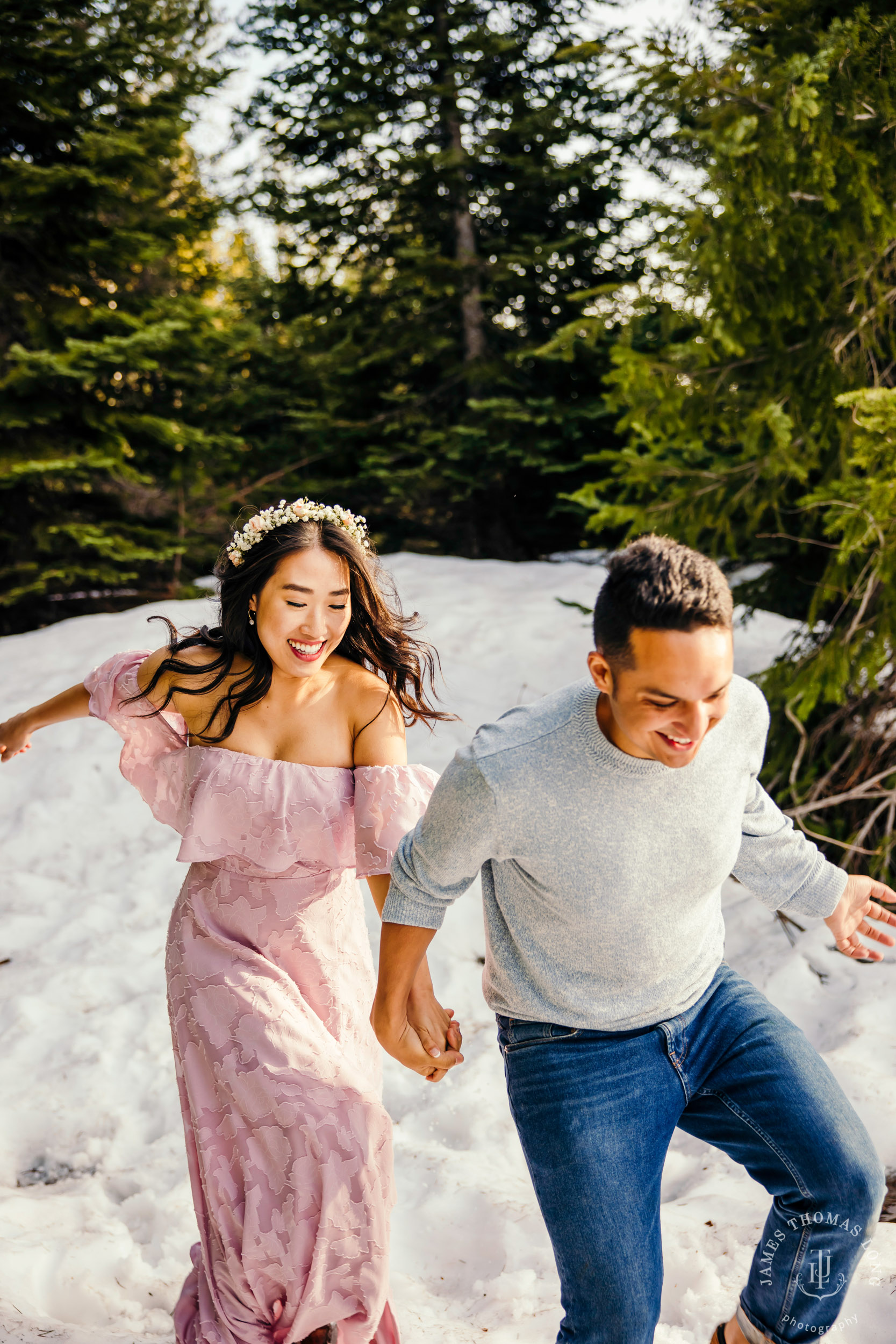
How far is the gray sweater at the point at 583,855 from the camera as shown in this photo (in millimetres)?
1822

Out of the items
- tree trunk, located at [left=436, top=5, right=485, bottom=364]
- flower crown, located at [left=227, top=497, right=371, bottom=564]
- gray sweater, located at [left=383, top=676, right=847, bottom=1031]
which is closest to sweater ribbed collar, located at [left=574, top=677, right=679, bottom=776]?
gray sweater, located at [left=383, top=676, right=847, bottom=1031]

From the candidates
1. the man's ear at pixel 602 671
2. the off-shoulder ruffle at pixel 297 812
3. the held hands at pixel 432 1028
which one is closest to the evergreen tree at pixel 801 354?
the man's ear at pixel 602 671

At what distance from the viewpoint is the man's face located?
1.65 m

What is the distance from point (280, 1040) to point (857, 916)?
1393 mm

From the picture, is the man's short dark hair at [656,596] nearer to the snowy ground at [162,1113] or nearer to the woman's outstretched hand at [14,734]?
the snowy ground at [162,1113]

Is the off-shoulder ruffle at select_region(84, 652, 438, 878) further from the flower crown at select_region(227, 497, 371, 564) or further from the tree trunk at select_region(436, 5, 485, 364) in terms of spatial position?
the tree trunk at select_region(436, 5, 485, 364)

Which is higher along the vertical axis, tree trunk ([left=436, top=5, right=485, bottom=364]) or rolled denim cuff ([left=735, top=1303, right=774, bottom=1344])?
tree trunk ([left=436, top=5, right=485, bottom=364])

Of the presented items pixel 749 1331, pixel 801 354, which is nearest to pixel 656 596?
pixel 749 1331

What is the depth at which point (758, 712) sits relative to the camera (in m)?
1.98

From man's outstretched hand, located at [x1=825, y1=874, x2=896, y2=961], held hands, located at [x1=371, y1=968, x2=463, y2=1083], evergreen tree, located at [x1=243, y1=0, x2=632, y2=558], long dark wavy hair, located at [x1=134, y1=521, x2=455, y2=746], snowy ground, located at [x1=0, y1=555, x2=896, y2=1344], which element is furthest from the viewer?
evergreen tree, located at [x1=243, y1=0, x2=632, y2=558]

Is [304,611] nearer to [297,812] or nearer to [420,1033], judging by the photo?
[297,812]

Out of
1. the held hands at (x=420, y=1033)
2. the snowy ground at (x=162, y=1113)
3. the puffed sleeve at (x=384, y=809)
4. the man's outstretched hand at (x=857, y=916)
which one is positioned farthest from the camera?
the snowy ground at (x=162, y=1113)

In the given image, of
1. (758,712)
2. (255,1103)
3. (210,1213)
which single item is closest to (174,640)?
(255,1103)

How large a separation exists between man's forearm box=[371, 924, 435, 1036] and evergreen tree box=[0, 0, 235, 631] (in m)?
6.92
